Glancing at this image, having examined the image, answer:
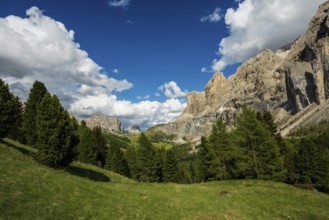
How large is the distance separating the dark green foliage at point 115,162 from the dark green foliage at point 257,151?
1687 inches

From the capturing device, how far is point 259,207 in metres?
24.0

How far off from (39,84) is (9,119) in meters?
15.0

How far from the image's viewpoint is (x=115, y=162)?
8244 centimetres

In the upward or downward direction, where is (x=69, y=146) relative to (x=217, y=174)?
upward

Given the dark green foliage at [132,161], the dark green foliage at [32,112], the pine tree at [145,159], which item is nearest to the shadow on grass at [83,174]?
the dark green foliage at [32,112]

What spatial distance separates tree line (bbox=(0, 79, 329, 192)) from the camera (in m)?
31.9

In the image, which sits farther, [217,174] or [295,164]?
[295,164]

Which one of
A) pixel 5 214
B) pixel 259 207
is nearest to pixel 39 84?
pixel 5 214

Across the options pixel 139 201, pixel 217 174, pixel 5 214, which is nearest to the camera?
pixel 5 214

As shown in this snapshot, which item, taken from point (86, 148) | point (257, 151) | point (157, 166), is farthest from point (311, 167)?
point (86, 148)

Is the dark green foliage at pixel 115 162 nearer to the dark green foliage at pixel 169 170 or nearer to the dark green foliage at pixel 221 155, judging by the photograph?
the dark green foliage at pixel 169 170

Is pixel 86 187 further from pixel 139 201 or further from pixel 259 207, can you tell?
pixel 259 207

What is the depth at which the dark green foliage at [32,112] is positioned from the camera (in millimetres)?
45312

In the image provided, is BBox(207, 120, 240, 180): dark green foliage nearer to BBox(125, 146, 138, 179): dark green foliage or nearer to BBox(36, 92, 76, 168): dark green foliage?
BBox(125, 146, 138, 179): dark green foliage
